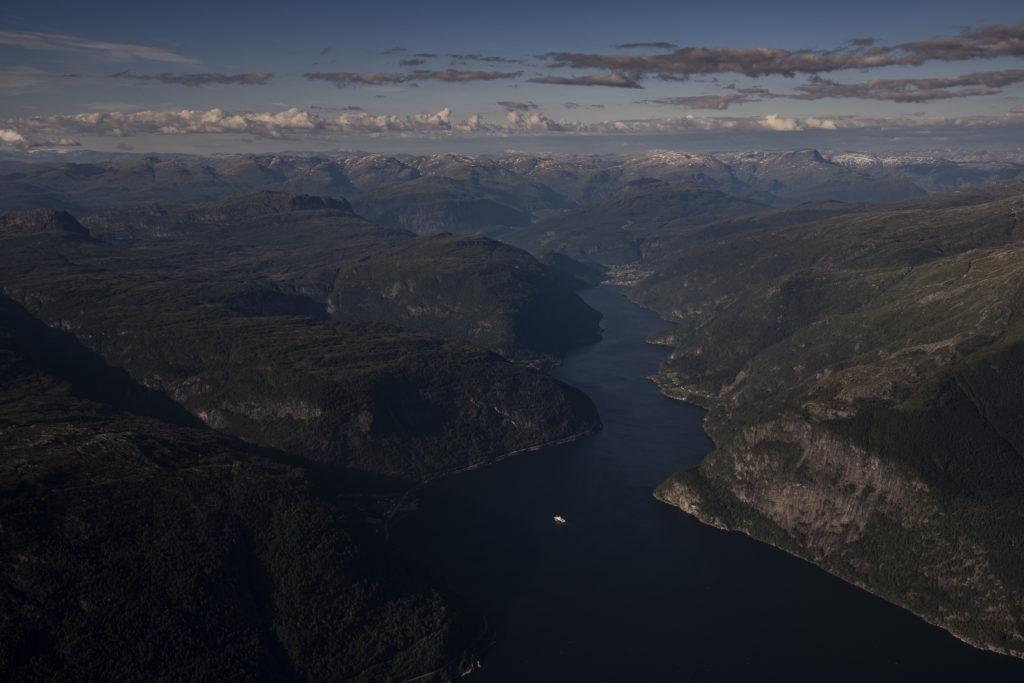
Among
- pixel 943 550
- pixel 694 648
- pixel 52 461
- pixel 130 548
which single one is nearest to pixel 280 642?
pixel 130 548

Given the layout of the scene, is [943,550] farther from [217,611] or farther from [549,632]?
[217,611]

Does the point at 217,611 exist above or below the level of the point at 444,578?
above

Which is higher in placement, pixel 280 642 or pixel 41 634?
pixel 41 634

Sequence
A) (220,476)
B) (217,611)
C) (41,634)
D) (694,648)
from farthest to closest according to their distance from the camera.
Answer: (220,476) → (694,648) → (217,611) → (41,634)

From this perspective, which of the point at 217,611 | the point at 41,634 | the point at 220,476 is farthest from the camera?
the point at 220,476

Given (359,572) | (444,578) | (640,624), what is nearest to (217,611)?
(359,572)

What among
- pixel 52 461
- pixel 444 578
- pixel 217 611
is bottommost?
pixel 444 578

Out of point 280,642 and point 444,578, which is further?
point 444,578

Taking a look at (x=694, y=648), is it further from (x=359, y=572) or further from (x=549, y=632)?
(x=359, y=572)

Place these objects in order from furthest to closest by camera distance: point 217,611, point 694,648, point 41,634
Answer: point 694,648 < point 217,611 < point 41,634
